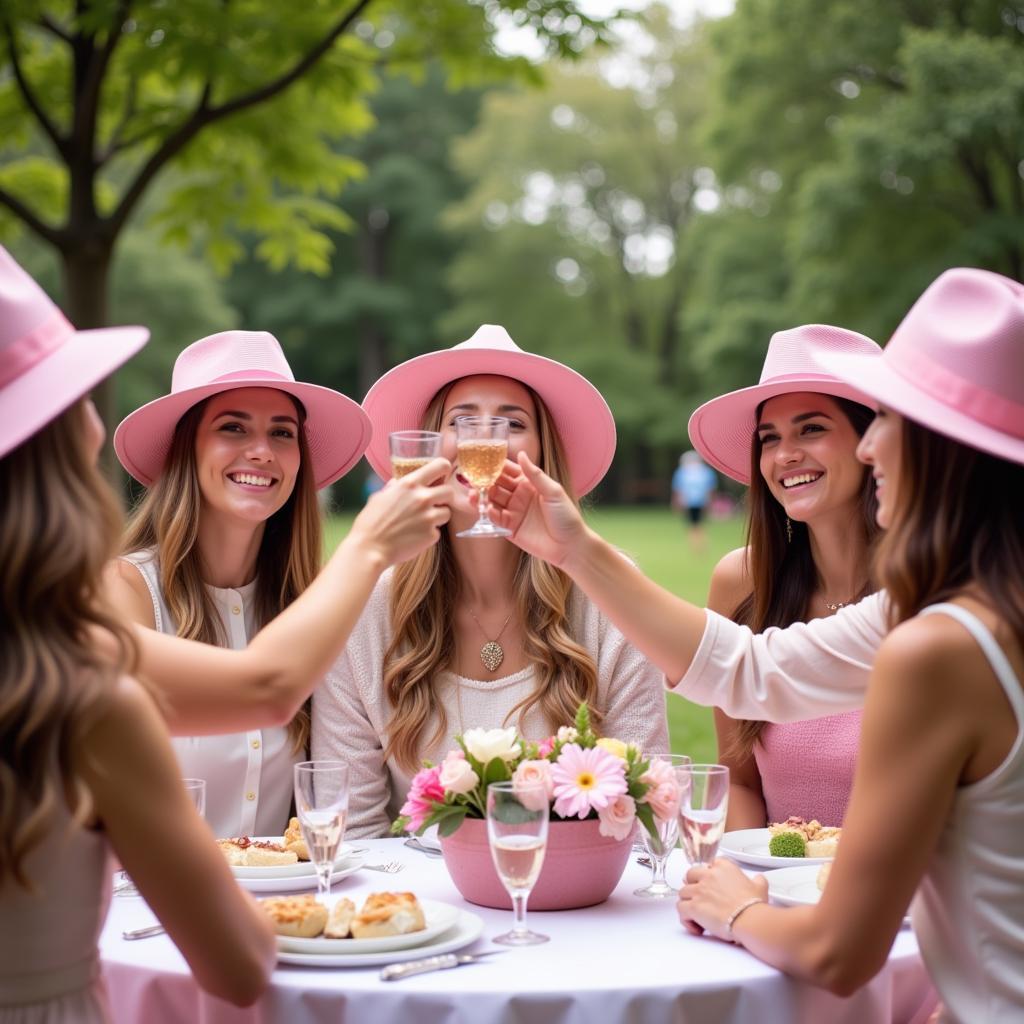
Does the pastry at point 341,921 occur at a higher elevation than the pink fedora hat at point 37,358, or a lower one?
lower

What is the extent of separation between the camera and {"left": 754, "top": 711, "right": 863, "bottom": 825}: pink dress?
430 centimetres

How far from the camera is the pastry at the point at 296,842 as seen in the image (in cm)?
328

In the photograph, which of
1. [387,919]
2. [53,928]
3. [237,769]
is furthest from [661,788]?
[237,769]

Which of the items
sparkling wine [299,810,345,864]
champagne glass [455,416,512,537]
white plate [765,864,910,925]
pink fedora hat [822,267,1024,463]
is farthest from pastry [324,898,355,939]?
pink fedora hat [822,267,1024,463]

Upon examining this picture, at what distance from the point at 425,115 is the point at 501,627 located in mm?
54024

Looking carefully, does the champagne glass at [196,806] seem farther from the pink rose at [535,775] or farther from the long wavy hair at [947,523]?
the long wavy hair at [947,523]

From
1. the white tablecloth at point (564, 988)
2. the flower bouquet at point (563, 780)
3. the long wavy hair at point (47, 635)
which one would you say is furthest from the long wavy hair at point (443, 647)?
the long wavy hair at point (47, 635)

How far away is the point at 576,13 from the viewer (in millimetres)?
9094

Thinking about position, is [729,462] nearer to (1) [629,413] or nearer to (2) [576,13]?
(2) [576,13]

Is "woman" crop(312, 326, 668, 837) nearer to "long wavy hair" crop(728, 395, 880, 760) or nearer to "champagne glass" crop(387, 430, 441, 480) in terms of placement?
"long wavy hair" crop(728, 395, 880, 760)

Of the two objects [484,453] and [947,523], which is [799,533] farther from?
[947,523]

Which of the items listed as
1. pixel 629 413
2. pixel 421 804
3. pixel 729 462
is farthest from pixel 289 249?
pixel 629 413

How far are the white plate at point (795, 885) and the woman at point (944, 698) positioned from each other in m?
0.22

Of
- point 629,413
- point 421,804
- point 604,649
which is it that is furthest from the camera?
point 629,413
